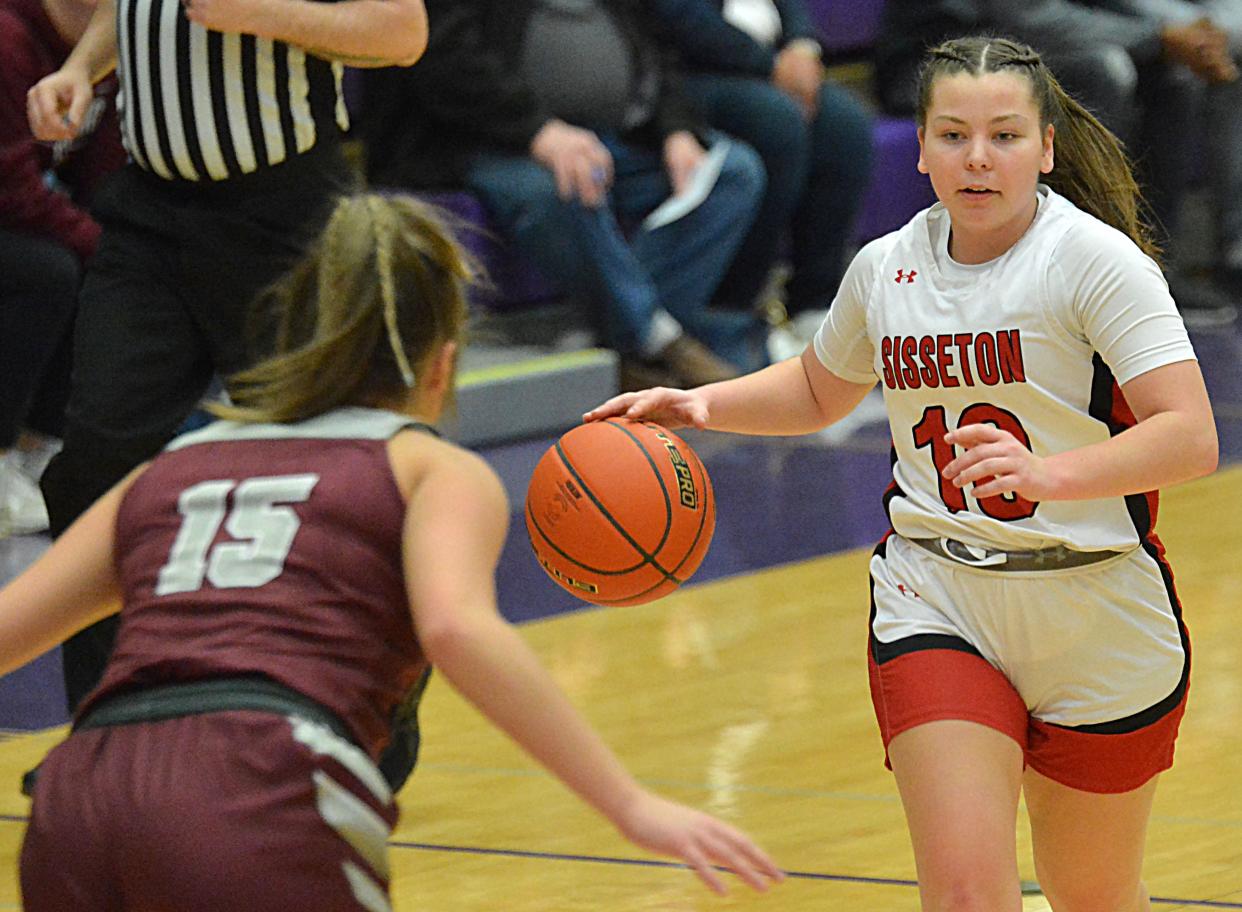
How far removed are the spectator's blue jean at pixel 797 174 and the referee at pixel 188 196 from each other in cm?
439

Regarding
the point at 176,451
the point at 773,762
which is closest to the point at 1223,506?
the point at 773,762

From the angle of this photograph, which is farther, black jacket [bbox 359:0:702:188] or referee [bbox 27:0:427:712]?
black jacket [bbox 359:0:702:188]

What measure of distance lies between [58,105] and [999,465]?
235cm

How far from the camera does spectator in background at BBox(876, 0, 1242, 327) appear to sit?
9.56 meters

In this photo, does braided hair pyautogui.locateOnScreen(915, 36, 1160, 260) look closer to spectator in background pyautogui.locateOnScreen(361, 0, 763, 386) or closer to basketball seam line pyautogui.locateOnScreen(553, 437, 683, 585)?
basketball seam line pyautogui.locateOnScreen(553, 437, 683, 585)

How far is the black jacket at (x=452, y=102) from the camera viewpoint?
306 inches

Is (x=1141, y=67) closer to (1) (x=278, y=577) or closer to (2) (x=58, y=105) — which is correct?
(2) (x=58, y=105)

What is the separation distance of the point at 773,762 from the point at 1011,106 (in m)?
1.92

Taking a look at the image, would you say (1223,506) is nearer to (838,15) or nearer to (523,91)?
(523,91)

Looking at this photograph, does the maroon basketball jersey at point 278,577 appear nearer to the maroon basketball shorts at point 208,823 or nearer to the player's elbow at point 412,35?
the maroon basketball shorts at point 208,823

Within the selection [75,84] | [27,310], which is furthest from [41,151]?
[75,84]

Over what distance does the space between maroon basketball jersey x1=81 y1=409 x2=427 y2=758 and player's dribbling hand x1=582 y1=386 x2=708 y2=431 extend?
0.96 metres

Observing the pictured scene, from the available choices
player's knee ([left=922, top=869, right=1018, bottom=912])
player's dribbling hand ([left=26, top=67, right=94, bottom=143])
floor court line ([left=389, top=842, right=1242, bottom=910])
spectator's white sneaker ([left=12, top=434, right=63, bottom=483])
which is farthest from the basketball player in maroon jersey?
spectator's white sneaker ([left=12, top=434, right=63, bottom=483])

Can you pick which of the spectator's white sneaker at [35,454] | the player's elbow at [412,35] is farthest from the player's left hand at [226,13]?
the spectator's white sneaker at [35,454]
